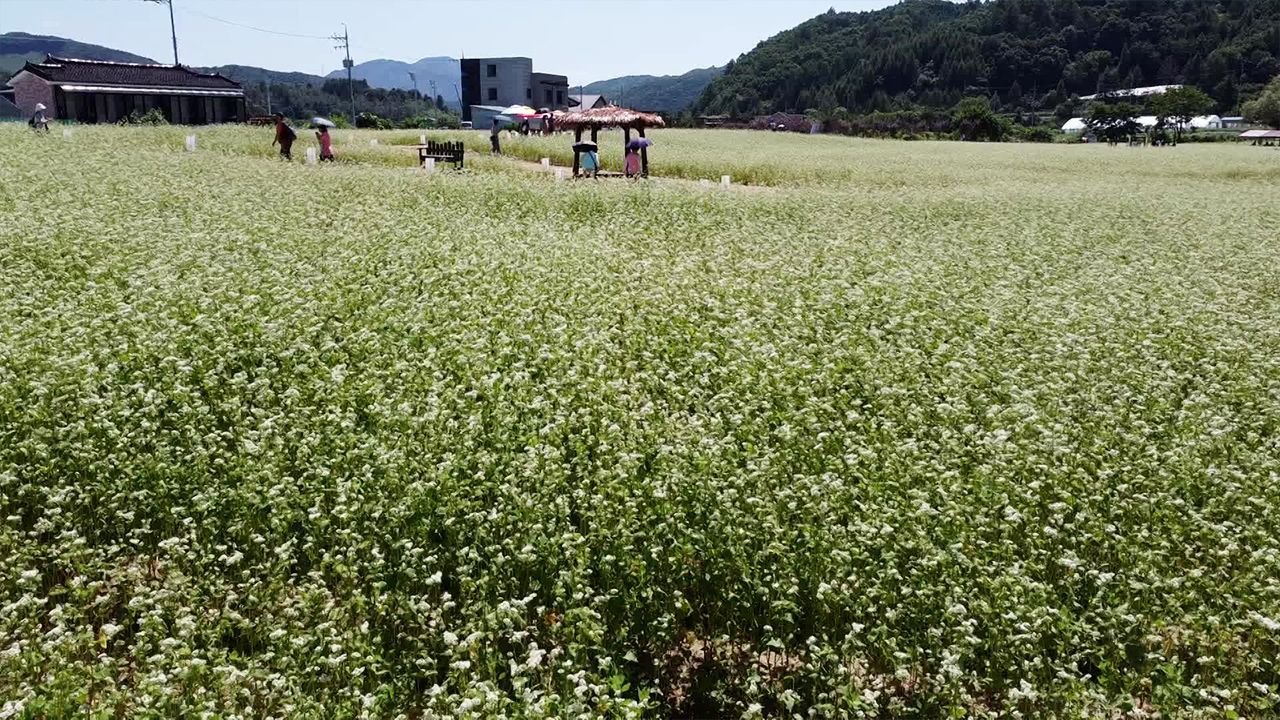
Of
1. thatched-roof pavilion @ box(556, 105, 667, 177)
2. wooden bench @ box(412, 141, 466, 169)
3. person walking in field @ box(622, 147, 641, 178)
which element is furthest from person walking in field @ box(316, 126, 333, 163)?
person walking in field @ box(622, 147, 641, 178)

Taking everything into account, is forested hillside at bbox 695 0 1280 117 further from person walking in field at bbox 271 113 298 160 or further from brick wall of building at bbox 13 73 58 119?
person walking in field at bbox 271 113 298 160

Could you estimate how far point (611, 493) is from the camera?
635cm

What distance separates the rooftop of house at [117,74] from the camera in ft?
182

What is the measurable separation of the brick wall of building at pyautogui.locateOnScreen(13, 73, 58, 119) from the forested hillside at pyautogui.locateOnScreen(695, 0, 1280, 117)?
359 ft

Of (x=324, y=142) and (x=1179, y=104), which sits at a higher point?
(x=1179, y=104)

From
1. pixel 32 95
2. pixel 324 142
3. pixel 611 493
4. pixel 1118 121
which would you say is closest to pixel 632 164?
pixel 324 142

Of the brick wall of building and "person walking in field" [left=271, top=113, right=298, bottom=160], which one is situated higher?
the brick wall of building

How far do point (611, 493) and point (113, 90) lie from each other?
59855mm

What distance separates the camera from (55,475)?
673 cm

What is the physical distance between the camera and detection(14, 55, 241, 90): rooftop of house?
182 feet

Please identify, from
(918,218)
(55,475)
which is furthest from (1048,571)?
(918,218)

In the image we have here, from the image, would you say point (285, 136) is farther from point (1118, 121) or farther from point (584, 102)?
point (584, 102)

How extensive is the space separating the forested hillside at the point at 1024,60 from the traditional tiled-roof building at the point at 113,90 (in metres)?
101

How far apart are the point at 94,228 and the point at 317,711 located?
12.5 m
